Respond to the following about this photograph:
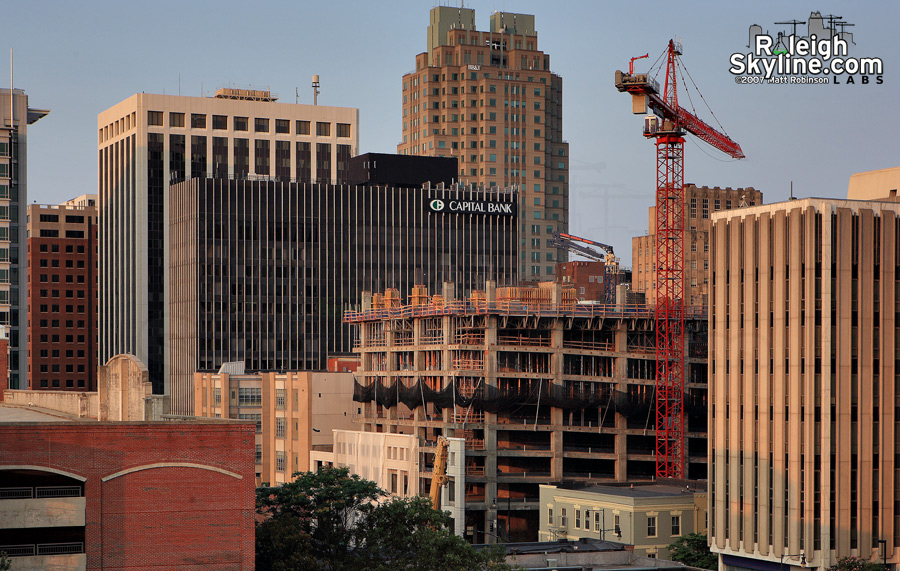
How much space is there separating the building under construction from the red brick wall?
7155 centimetres

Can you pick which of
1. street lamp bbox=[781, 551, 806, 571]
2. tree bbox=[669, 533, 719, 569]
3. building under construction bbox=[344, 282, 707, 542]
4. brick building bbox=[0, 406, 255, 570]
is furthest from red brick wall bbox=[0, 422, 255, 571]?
building under construction bbox=[344, 282, 707, 542]

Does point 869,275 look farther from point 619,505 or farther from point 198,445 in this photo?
point 198,445

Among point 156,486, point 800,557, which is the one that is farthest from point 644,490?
point 156,486

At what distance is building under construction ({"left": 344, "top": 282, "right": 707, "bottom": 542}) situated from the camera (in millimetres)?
151375

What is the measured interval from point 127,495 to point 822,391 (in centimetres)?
6023

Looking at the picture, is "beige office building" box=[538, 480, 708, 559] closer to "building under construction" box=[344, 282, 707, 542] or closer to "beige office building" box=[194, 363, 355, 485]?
"building under construction" box=[344, 282, 707, 542]

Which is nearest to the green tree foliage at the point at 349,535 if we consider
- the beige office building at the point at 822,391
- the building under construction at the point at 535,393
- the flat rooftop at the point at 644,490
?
the beige office building at the point at 822,391

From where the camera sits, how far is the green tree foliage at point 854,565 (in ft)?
354

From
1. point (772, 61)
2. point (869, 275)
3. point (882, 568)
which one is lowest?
point (882, 568)

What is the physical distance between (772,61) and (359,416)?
227ft

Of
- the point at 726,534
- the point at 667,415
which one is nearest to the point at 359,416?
the point at 667,415

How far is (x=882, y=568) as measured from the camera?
10875 cm

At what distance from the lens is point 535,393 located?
15188 centimetres

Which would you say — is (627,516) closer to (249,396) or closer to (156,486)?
(156,486)
